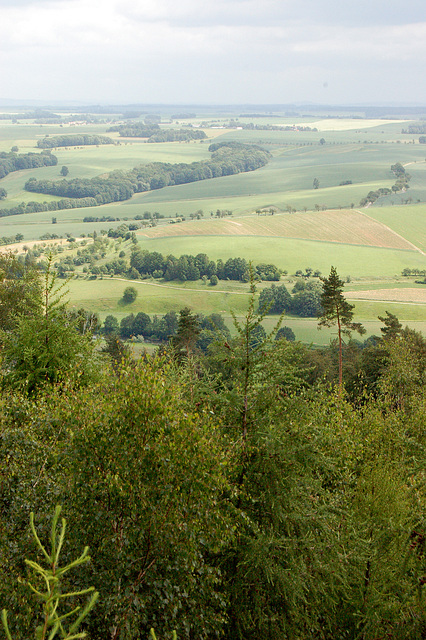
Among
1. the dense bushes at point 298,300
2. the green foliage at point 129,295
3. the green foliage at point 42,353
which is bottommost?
Answer: the green foliage at point 129,295

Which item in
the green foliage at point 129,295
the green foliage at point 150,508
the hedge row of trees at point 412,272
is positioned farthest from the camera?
the hedge row of trees at point 412,272

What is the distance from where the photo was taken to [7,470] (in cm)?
1545

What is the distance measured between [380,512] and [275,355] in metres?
7.82

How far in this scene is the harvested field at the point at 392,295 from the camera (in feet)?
479

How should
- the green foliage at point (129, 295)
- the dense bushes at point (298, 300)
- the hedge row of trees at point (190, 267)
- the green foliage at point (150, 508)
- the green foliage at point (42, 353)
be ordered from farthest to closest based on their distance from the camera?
the hedge row of trees at point (190, 267) → the green foliage at point (129, 295) → the dense bushes at point (298, 300) → the green foliage at point (42, 353) → the green foliage at point (150, 508)

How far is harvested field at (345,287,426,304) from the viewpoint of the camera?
479 feet

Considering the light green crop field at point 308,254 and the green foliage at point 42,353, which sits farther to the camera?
the light green crop field at point 308,254

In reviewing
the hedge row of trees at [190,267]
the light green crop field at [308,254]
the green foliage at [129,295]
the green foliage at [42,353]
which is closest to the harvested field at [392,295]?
the light green crop field at [308,254]

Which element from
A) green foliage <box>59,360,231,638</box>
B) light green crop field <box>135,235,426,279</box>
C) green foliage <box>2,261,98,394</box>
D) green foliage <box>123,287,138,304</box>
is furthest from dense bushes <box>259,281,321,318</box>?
green foliage <box>59,360,231,638</box>

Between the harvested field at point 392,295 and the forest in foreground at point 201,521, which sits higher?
the forest in foreground at point 201,521

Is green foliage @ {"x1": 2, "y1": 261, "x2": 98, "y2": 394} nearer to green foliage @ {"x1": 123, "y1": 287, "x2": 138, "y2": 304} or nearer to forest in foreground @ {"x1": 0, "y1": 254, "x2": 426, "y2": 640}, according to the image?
forest in foreground @ {"x1": 0, "y1": 254, "x2": 426, "y2": 640}

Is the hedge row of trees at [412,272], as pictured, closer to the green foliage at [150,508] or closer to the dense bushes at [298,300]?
the dense bushes at [298,300]

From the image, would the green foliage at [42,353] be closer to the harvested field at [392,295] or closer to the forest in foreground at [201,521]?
the forest in foreground at [201,521]

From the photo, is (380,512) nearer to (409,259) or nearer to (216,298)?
(216,298)
